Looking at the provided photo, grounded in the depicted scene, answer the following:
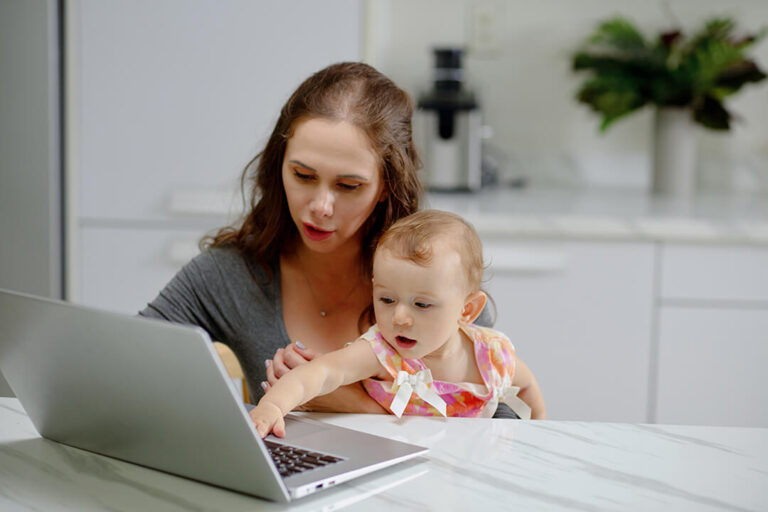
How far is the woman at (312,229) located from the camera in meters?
1.15

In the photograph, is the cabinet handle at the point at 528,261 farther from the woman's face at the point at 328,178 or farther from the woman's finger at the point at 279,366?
the woman's finger at the point at 279,366

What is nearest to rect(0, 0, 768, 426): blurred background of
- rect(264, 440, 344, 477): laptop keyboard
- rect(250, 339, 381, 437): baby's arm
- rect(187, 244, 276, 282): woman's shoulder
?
rect(187, 244, 276, 282): woman's shoulder

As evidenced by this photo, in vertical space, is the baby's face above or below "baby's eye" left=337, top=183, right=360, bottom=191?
below

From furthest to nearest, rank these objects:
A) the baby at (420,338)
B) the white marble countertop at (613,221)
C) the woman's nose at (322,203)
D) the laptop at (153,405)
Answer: the white marble countertop at (613,221) < the woman's nose at (322,203) < the baby at (420,338) < the laptop at (153,405)

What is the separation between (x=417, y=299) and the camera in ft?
3.12

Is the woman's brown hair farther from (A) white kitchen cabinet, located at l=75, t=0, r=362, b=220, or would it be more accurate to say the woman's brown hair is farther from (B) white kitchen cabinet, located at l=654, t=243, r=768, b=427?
(B) white kitchen cabinet, located at l=654, t=243, r=768, b=427

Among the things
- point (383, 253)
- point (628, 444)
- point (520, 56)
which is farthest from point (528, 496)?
point (520, 56)

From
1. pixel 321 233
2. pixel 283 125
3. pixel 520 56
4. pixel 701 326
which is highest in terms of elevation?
pixel 520 56

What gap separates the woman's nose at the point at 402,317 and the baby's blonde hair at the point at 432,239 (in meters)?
0.06

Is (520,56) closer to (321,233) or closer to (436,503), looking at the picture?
(321,233)

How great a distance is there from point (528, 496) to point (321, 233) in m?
0.55

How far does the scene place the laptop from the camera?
0.63 meters

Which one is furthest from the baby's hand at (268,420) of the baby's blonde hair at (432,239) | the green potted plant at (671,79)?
the green potted plant at (671,79)

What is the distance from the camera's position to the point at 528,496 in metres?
0.71
